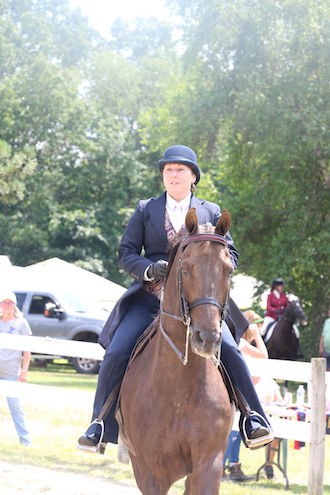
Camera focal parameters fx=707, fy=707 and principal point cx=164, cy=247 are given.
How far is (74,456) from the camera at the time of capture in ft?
31.1

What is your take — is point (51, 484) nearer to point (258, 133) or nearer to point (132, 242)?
point (132, 242)

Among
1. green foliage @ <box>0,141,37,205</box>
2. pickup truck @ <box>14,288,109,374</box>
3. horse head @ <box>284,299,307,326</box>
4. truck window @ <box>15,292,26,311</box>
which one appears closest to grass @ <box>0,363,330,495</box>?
green foliage @ <box>0,141,37,205</box>

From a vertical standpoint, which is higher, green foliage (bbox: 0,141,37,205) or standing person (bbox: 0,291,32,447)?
green foliage (bbox: 0,141,37,205)

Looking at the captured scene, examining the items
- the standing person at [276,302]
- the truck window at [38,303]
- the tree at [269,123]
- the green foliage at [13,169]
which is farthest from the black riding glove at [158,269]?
the truck window at [38,303]

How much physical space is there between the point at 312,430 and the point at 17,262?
30.7 m

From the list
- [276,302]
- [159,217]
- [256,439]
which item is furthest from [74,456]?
[276,302]

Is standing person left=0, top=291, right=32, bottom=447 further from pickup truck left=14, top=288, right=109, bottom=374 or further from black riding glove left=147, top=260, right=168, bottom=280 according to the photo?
pickup truck left=14, top=288, right=109, bottom=374

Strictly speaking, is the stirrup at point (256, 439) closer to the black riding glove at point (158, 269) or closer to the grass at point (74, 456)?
the black riding glove at point (158, 269)

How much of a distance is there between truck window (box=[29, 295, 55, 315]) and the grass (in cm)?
882

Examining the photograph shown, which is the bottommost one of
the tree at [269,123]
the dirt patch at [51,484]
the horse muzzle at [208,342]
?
the dirt patch at [51,484]

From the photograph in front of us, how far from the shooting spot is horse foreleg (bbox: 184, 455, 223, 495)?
4250 millimetres

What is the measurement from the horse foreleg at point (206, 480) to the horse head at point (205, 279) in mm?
906

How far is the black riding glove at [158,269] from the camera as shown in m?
4.62

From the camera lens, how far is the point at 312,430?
7121mm
